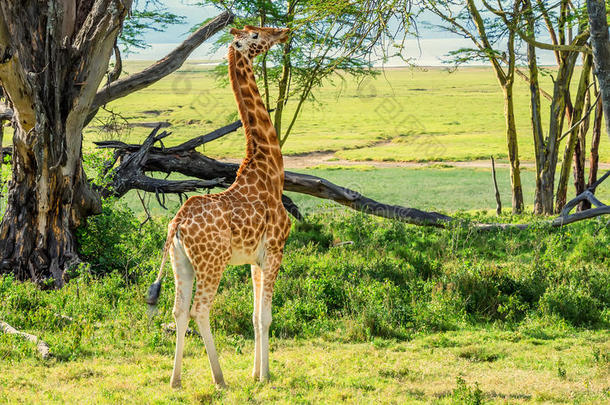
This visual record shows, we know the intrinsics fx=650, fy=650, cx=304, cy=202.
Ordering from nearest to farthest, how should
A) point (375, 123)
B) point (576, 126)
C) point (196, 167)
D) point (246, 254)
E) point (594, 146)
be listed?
1. point (246, 254)
2. point (196, 167)
3. point (576, 126)
4. point (594, 146)
5. point (375, 123)

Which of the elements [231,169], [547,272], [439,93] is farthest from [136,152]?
[439,93]

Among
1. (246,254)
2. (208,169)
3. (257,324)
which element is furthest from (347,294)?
(208,169)

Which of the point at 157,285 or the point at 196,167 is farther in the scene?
the point at 196,167

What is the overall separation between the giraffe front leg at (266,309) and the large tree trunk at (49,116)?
13.8 feet

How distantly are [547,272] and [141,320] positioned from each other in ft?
17.3

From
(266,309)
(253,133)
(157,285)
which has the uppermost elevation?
(253,133)

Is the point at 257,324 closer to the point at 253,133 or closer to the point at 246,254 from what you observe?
the point at 246,254

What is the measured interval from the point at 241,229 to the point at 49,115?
4.39 m

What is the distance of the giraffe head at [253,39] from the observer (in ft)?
18.3

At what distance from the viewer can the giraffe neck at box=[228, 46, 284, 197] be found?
547 cm

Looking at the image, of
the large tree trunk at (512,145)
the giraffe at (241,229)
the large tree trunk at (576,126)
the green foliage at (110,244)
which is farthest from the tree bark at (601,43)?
the large tree trunk at (576,126)

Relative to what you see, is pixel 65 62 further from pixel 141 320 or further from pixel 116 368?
pixel 116 368

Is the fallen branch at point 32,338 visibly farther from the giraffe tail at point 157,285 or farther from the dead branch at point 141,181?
the dead branch at point 141,181

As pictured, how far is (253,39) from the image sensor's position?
5.62m
